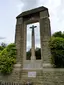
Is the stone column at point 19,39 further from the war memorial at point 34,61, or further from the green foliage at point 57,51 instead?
the green foliage at point 57,51

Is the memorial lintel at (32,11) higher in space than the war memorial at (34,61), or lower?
higher

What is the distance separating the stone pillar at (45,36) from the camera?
8.02 m

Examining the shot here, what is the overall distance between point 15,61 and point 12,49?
919 millimetres

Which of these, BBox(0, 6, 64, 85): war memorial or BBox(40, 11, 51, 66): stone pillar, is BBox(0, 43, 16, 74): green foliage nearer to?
BBox(0, 6, 64, 85): war memorial

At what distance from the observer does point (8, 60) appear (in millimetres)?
8656

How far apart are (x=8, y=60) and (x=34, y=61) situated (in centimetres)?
180

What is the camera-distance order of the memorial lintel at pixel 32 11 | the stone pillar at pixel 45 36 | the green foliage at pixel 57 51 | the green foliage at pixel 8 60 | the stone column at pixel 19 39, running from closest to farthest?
1. the green foliage at pixel 57 51
2. the stone pillar at pixel 45 36
3. the green foliage at pixel 8 60
4. the stone column at pixel 19 39
5. the memorial lintel at pixel 32 11

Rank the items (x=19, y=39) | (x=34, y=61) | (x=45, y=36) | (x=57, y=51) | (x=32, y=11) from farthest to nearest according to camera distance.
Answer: (x=32, y=11) → (x=19, y=39) → (x=34, y=61) → (x=45, y=36) → (x=57, y=51)

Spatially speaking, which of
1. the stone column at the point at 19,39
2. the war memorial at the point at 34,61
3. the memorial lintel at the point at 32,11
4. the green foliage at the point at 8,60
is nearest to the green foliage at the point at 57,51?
the war memorial at the point at 34,61

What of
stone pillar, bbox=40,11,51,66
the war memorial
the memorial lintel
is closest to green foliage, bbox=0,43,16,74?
the war memorial

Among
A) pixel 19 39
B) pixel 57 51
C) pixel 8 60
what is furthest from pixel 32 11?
pixel 8 60

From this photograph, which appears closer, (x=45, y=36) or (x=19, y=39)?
(x=45, y=36)

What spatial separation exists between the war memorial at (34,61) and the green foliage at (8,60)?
30cm

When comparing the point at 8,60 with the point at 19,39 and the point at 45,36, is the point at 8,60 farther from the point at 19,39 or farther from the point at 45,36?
the point at 45,36
